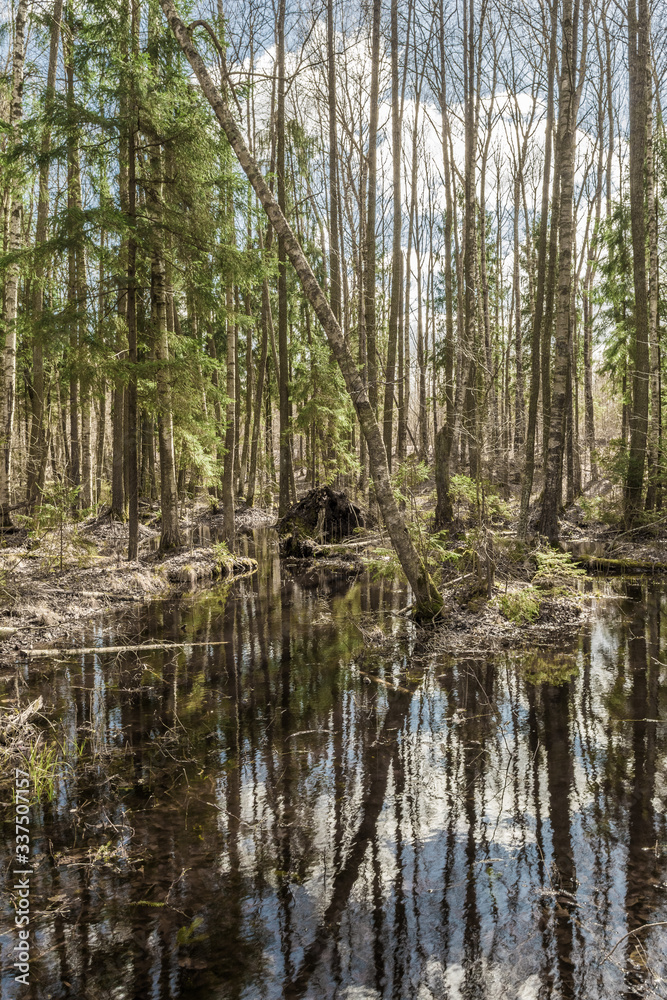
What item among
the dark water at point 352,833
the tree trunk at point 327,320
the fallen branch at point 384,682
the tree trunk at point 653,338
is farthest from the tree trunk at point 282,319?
the dark water at point 352,833

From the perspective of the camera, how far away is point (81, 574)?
1091cm

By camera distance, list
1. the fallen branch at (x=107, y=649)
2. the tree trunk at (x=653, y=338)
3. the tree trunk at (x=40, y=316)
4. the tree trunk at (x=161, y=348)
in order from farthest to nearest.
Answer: the tree trunk at (x=653, y=338) < the tree trunk at (x=161, y=348) < the tree trunk at (x=40, y=316) < the fallen branch at (x=107, y=649)

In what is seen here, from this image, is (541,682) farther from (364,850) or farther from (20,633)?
(20,633)

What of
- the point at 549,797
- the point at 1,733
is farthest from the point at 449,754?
the point at 1,733

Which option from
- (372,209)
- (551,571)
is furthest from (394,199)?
(551,571)

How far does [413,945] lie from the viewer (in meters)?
3.07

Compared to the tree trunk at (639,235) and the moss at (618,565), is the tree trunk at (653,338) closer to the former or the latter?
the tree trunk at (639,235)

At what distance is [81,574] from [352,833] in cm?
836

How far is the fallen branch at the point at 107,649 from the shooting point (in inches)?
278

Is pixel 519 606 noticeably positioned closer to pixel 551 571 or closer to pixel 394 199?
pixel 551 571

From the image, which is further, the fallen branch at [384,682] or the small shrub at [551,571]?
the small shrub at [551,571]

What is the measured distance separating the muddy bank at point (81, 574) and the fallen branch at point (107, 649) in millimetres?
302

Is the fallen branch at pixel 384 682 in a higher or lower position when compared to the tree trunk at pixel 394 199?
lower

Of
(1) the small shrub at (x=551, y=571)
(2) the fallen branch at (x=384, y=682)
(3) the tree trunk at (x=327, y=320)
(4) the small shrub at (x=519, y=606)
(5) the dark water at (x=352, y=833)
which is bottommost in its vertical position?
(5) the dark water at (x=352, y=833)
